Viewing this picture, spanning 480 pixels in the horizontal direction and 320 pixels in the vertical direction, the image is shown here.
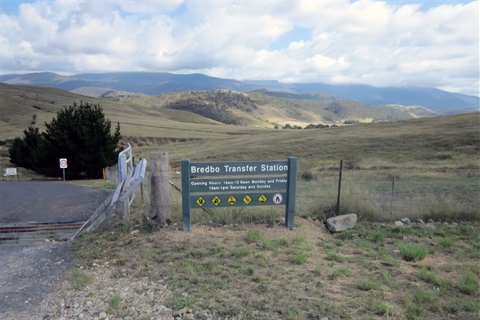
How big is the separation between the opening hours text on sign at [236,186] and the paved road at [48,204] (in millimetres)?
3816

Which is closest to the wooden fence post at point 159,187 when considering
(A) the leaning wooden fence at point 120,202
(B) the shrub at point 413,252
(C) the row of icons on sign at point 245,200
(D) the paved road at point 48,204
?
(A) the leaning wooden fence at point 120,202

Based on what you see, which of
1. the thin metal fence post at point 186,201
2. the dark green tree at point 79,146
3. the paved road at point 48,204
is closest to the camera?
the thin metal fence post at point 186,201

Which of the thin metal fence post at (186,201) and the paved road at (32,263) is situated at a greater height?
the thin metal fence post at (186,201)

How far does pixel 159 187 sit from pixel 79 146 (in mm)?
26600

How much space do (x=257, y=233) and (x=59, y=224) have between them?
195 inches

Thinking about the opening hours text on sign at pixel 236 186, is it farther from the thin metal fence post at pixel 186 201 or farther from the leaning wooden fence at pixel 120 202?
the leaning wooden fence at pixel 120 202

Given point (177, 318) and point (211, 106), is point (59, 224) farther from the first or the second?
point (211, 106)

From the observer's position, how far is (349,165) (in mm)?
24531

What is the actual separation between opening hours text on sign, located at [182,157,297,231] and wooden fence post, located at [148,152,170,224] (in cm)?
48

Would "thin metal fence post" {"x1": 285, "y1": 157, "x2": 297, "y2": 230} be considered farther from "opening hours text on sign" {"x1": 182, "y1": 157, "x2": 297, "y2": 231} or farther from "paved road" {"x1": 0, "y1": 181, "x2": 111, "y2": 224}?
"paved road" {"x1": 0, "y1": 181, "x2": 111, "y2": 224}

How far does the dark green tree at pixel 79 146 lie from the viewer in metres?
30.6

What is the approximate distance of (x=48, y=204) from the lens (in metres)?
11.1

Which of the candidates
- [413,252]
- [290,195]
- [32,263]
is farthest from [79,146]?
[413,252]

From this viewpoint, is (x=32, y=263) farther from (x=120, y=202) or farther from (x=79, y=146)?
(x=79, y=146)
